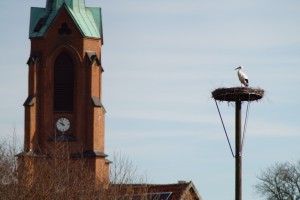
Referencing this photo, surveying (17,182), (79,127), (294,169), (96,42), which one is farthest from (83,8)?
(17,182)

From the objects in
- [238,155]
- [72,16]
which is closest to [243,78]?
[238,155]

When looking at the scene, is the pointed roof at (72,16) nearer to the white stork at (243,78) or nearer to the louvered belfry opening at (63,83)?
the louvered belfry opening at (63,83)

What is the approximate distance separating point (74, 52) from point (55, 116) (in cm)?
444

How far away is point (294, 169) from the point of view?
83.9 m

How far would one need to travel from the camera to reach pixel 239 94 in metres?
39.2

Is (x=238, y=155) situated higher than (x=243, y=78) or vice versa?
(x=243, y=78)

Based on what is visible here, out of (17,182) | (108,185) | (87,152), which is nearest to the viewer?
(17,182)

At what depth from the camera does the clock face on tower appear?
87.1 metres

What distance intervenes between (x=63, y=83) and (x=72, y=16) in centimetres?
452

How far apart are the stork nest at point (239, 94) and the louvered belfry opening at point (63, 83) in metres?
49.0

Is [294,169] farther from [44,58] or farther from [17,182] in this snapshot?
[17,182]

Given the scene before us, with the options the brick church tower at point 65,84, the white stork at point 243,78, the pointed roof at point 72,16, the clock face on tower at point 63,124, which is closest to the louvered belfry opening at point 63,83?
the brick church tower at point 65,84

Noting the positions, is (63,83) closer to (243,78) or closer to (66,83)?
(66,83)

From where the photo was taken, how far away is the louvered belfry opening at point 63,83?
289 feet
